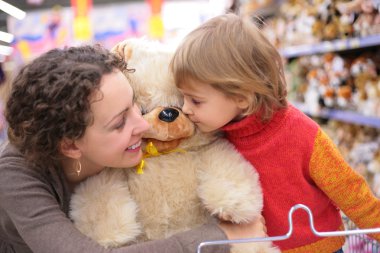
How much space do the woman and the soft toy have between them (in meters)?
0.05

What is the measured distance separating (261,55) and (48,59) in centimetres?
57

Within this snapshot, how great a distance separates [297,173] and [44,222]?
71 centimetres

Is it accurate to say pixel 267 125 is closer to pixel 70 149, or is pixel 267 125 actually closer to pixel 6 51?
pixel 70 149

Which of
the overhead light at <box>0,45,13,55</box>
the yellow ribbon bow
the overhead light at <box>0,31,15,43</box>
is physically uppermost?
the overhead light at <box>0,31,15,43</box>

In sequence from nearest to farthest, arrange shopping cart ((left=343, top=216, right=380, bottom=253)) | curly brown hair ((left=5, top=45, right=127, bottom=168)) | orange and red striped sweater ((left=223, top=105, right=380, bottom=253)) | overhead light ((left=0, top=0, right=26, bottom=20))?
curly brown hair ((left=5, top=45, right=127, bottom=168)), orange and red striped sweater ((left=223, top=105, right=380, bottom=253)), shopping cart ((left=343, top=216, right=380, bottom=253)), overhead light ((left=0, top=0, right=26, bottom=20))

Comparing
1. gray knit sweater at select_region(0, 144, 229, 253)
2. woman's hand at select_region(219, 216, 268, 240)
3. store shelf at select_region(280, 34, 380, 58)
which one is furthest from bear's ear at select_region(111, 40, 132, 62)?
store shelf at select_region(280, 34, 380, 58)

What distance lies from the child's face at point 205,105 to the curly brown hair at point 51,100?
230 mm

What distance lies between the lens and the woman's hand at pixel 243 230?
47.8 inches

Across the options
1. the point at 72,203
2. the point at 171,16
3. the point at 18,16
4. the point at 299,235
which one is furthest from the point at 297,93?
the point at 18,16

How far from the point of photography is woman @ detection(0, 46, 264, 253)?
1.12 m

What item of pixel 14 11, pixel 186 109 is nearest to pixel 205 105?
pixel 186 109

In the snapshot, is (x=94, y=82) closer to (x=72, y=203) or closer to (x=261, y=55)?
(x=72, y=203)

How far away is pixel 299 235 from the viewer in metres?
1.36

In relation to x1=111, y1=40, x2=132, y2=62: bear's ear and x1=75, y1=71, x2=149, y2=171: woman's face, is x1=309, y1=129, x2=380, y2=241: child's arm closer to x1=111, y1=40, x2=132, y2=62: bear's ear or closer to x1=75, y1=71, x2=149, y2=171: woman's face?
x1=75, y1=71, x2=149, y2=171: woman's face
